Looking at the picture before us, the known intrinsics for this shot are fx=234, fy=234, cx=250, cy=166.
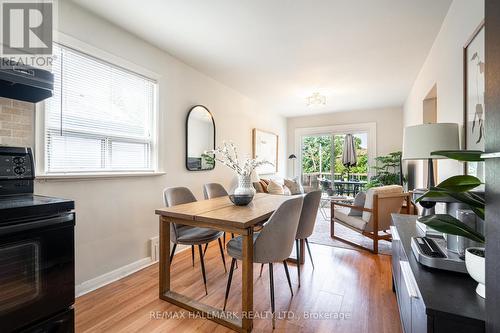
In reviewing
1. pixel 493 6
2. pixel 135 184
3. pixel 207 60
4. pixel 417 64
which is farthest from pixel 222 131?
pixel 493 6

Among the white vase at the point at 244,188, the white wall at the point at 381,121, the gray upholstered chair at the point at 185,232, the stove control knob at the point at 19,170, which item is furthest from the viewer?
the white wall at the point at 381,121

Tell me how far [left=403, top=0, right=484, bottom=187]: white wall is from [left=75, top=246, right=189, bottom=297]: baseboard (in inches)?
121

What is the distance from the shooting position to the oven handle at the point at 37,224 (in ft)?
3.26

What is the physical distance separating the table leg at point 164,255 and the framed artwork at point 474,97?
2.23 m

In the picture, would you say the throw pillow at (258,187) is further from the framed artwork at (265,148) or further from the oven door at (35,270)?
the oven door at (35,270)

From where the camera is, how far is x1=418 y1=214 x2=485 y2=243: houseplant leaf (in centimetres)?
81

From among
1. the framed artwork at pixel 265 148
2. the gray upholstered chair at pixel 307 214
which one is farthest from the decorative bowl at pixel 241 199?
the framed artwork at pixel 265 148

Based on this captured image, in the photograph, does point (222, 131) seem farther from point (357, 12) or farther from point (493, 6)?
point (493, 6)

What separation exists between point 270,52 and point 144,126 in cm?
177

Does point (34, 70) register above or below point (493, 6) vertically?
above

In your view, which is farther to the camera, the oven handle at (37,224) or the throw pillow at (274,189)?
the throw pillow at (274,189)

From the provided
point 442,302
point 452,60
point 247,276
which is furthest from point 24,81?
point 452,60

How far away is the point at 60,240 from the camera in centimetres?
118

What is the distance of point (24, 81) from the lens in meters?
1.32
